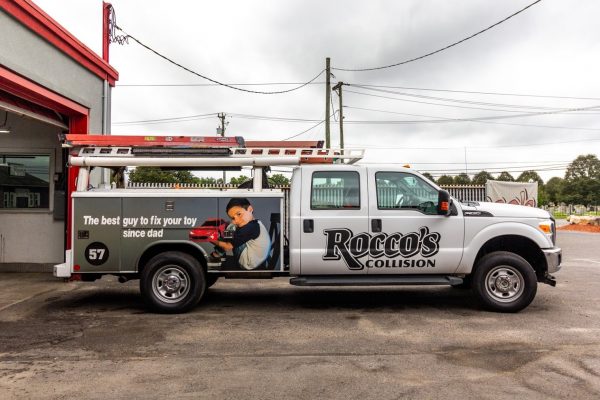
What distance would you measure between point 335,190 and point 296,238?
2.97 feet

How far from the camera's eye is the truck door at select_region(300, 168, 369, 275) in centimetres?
652

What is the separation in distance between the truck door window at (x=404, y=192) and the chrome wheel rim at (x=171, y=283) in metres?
3.01

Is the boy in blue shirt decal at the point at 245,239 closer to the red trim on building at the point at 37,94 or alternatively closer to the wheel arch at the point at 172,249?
the wheel arch at the point at 172,249

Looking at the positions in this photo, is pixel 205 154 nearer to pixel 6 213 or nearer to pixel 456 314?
pixel 456 314

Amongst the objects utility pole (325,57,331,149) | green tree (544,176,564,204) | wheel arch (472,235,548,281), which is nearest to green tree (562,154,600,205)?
green tree (544,176,564,204)

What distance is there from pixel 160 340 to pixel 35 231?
687 centimetres

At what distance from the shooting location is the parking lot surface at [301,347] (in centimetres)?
395

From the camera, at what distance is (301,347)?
16.6 feet

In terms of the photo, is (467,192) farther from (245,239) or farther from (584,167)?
(584,167)

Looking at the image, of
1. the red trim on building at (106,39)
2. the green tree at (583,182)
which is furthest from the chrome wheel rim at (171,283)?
the green tree at (583,182)

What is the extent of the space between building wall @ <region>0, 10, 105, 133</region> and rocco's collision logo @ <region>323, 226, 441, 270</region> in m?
6.02

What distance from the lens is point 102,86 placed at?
10945mm

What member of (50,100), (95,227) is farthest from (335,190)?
(50,100)

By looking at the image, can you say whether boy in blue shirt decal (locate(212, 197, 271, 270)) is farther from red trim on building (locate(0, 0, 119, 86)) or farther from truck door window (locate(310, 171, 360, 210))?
red trim on building (locate(0, 0, 119, 86))
